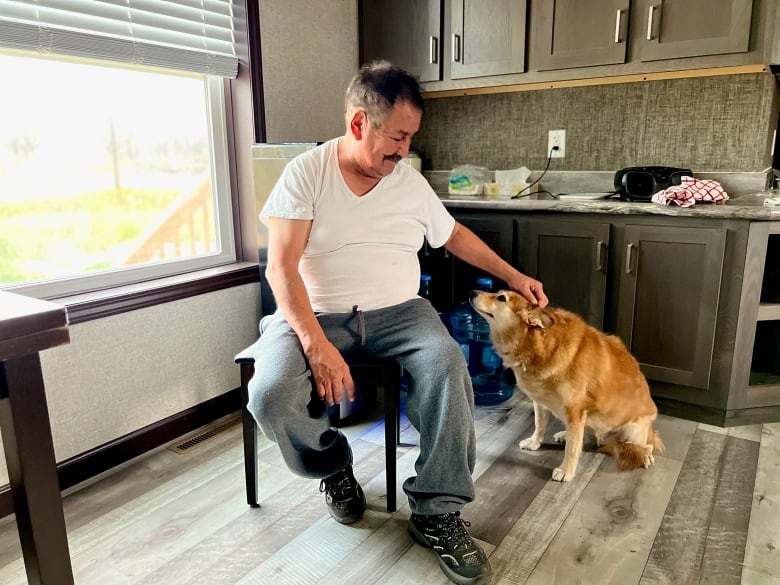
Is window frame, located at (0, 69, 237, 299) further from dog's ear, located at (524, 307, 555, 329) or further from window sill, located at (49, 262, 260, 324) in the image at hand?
dog's ear, located at (524, 307, 555, 329)

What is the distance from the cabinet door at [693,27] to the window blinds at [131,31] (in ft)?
5.35

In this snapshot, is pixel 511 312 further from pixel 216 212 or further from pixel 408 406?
pixel 216 212

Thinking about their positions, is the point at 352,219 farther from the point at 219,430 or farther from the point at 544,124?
the point at 544,124

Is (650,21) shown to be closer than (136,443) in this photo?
No

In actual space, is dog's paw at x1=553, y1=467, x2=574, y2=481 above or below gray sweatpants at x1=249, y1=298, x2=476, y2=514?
below

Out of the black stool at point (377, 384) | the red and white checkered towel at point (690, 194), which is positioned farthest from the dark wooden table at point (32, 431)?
the red and white checkered towel at point (690, 194)

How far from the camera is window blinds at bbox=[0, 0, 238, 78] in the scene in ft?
5.47

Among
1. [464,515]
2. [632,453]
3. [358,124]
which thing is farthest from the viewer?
[632,453]

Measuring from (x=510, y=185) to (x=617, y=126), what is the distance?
0.55 meters

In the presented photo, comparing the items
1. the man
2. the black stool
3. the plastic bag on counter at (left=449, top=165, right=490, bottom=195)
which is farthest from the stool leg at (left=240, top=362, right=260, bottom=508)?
the plastic bag on counter at (left=449, top=165, right=490, bottom=195)

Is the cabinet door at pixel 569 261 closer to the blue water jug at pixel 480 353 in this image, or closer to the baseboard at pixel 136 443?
the blue water jug at pixel 480 353

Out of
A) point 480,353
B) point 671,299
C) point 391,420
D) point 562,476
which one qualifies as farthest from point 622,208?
point 391,420

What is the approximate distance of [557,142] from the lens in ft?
9.18

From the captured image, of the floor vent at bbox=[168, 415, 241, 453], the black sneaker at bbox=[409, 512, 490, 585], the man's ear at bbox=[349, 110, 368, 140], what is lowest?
the floor vent at bbox=[168, 415, 241, 453]
